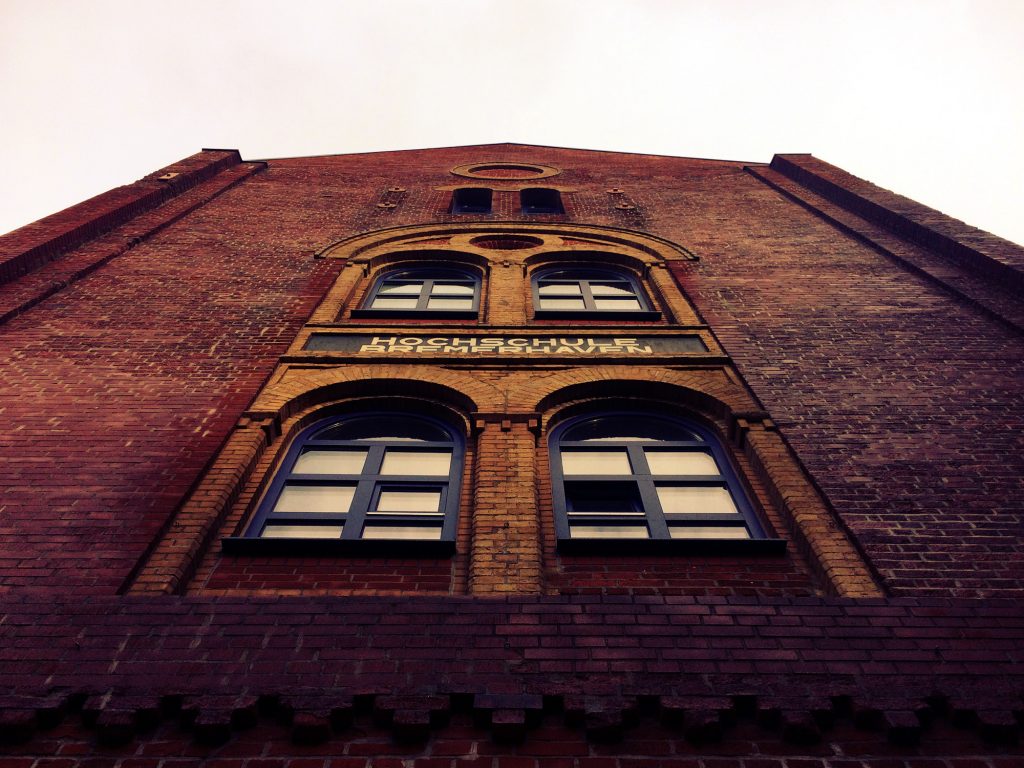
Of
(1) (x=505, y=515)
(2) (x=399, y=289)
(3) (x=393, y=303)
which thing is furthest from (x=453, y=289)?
(1) (x=505, y=515)

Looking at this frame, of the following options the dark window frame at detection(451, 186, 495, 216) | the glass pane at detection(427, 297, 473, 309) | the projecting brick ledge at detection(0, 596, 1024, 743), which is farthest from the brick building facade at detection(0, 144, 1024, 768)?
the dark window frame at detection(451, 186, 495, 216)

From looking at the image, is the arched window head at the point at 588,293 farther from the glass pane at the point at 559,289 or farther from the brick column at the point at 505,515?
the brick column at the point at 505,515

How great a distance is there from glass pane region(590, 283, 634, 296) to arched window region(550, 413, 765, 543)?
3191mm

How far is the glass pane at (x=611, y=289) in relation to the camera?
9438 mm

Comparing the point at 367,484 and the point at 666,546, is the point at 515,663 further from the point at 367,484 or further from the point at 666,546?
the point at 367,484

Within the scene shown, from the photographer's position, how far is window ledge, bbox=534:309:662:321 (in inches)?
329

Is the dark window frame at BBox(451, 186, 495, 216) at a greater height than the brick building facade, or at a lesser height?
greater

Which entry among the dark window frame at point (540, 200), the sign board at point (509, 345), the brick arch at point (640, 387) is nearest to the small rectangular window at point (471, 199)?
the dark window frame at point (540, 200)

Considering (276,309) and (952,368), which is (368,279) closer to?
(276,309)

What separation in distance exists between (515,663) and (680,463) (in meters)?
2.94

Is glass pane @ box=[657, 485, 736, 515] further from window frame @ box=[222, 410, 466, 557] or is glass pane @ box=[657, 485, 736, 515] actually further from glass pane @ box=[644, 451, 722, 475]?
window frame @ box=[222, 410, 466, 557]

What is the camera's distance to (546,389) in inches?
254

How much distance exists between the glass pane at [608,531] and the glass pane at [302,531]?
1.66 m

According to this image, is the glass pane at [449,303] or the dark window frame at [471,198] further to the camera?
the dark window frame at [471,198]
